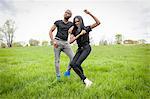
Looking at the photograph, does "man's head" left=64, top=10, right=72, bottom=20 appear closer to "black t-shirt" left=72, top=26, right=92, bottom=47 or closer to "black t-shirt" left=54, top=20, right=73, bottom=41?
"black t-shirt" left=54, top=20, right=73, bottom=41

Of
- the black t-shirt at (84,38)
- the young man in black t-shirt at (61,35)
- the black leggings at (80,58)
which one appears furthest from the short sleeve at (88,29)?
the young man in black t-shirt at (61,35)

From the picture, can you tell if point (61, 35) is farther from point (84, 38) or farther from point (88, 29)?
point (88, 29)

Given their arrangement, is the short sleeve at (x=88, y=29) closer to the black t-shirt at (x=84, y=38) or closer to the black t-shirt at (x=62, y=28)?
the black t-shirt at (x=84, y=38)

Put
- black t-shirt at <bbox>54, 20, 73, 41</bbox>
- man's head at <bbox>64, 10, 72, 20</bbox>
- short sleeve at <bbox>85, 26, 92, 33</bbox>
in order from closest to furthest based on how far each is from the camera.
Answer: short sleeve at <bbox>85, 26, 92, 33</bbox>, man's head at <bbox>64, 10, 72, 20</bbox>, black t-shirt at <bbox>54, 20, 73, 41</bbox>

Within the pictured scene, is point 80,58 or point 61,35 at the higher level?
point 61,35

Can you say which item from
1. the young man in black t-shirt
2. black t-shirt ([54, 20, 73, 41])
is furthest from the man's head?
black t-shirt ([54, 20, 73, 41])

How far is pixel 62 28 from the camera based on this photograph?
7355mm

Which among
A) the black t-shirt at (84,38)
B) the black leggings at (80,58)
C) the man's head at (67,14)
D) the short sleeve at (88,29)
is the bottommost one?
the black leggings at (80,58)

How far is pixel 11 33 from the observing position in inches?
603

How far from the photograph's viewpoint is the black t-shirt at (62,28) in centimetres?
734

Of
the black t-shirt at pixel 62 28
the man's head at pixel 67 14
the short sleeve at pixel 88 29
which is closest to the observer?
the short sleeve at pixel 88 29

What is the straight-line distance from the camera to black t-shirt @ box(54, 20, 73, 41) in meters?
7.34

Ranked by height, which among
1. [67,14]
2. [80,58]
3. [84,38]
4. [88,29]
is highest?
[67,14]

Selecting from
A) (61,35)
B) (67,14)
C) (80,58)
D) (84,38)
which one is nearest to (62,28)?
(61,35)
